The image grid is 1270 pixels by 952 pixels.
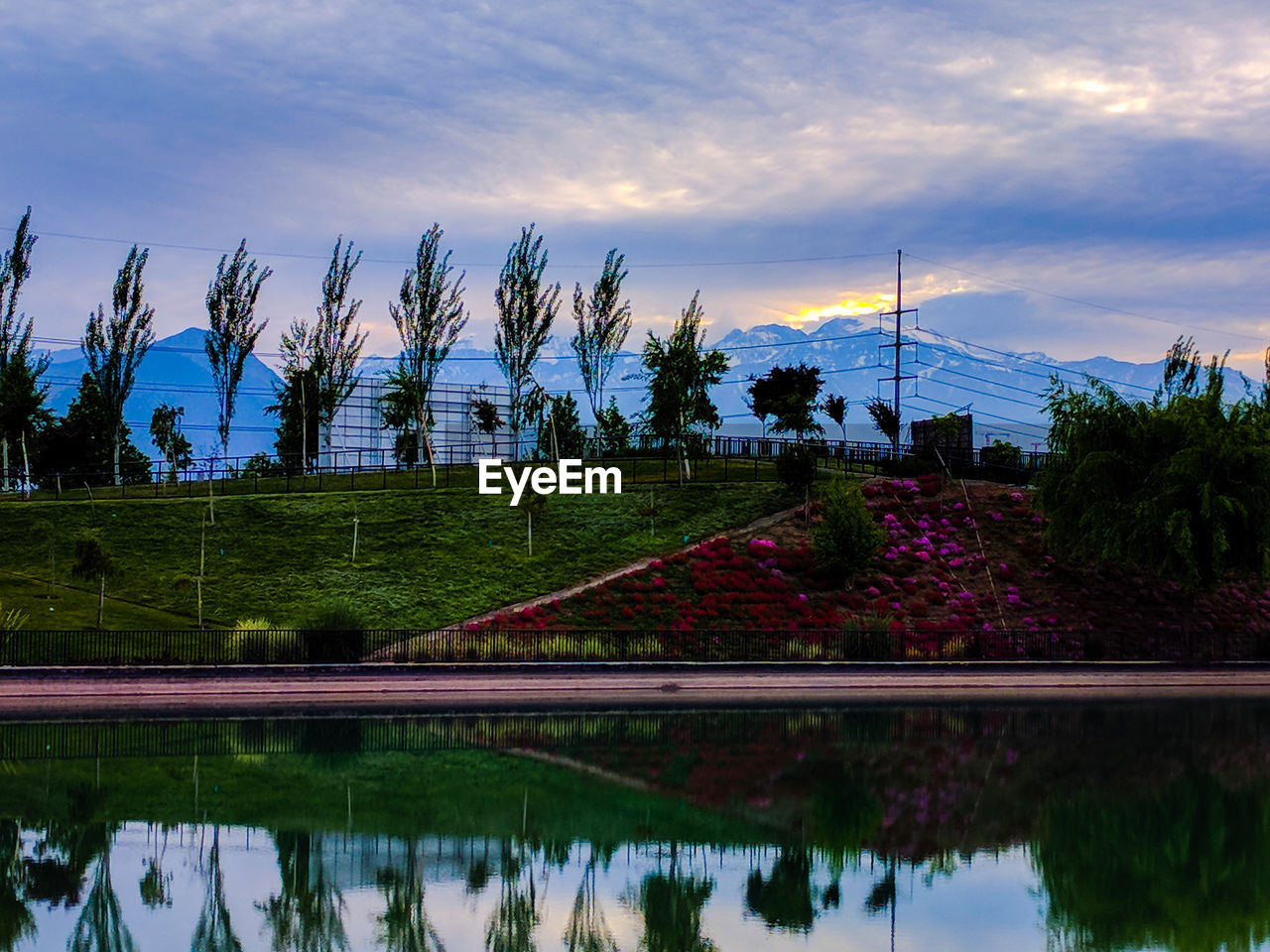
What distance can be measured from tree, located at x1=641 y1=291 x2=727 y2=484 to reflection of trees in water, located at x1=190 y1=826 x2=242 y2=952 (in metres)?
45.6

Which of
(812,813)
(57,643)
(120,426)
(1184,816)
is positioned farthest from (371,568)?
(1184,816)

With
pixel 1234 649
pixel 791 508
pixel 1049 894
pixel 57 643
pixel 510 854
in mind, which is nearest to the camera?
pixel 1049 894

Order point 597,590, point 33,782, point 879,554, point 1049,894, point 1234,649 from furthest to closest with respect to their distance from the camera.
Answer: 1. point 879,554
2. point 597,590
3. point 1234,649
4. point 33,782
5. point 1049,894

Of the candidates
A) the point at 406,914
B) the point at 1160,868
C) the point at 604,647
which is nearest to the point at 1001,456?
the point at 604,647

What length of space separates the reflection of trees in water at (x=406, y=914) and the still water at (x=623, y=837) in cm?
5

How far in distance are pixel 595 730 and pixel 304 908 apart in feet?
50.4

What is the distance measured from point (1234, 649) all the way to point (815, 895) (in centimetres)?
3563

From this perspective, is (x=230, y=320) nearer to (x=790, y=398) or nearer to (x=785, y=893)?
(x=790, y=398)

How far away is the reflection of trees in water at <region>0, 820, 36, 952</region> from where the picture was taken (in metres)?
15.0

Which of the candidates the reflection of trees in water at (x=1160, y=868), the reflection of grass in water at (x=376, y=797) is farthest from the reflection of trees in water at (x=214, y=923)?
the reflection of trees in water at (x=1160, y=868)

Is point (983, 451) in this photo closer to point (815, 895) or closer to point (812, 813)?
point (812, 813)

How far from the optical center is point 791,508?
5919 cm

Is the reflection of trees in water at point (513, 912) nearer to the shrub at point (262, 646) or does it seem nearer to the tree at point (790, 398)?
the shrub at point (262, 646)

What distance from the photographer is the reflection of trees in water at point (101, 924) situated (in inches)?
582
